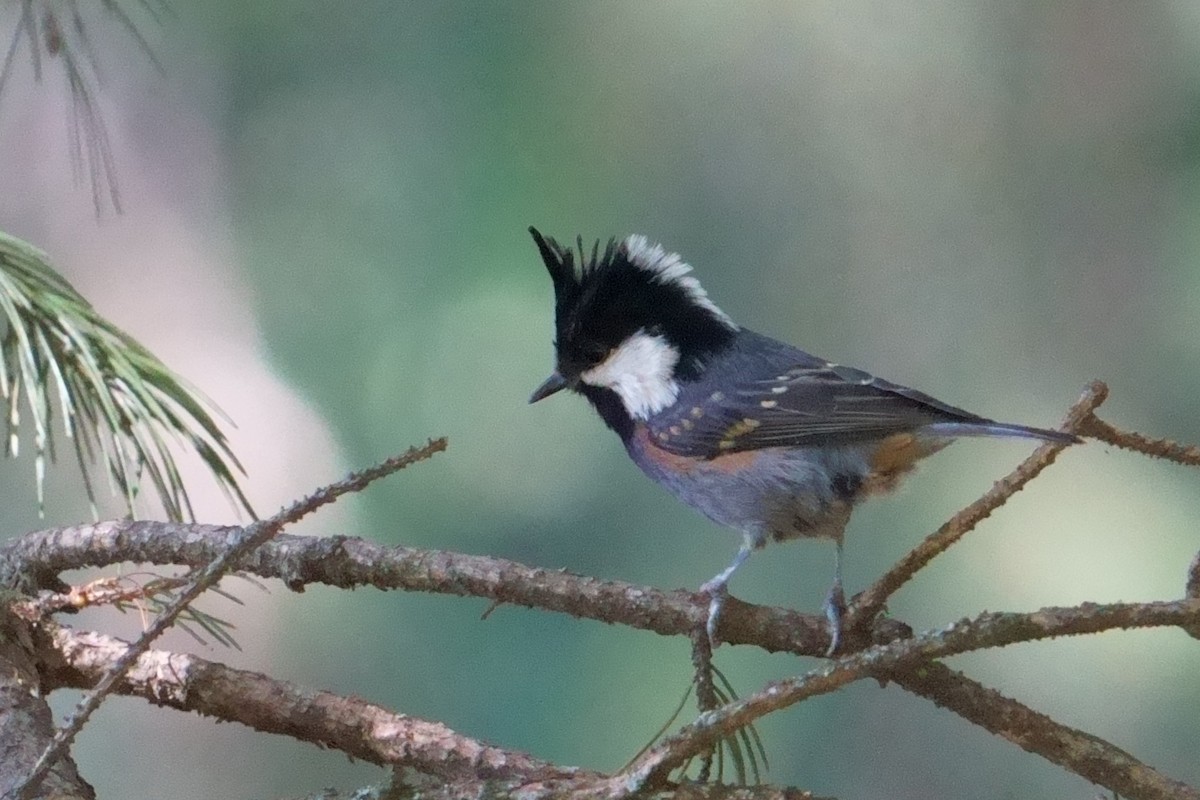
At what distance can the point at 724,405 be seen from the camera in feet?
3.89

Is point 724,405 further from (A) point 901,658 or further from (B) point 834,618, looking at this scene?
(A) point 901,658

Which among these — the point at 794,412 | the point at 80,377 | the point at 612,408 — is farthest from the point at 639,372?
the point at 80,377

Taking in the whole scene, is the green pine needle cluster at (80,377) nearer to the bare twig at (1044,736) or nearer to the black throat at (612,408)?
the black throat at (612,408)

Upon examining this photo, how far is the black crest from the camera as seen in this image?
1.17 metres

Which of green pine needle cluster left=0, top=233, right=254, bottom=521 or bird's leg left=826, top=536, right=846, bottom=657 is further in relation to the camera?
green pine needle cluster left=0, top=233, right=254, bottom=521

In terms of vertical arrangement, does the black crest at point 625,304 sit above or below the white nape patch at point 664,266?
below

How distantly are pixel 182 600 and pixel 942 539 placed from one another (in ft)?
1.67

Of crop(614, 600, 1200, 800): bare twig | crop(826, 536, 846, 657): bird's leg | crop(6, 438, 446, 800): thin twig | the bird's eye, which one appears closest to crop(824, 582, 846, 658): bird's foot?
crop(826, 536, 846, 657): bird's leg

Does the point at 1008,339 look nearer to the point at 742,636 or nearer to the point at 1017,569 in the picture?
the point at 1017,569

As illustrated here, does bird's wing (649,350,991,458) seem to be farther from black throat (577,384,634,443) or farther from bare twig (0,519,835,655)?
bare twig (0,519,835,655)

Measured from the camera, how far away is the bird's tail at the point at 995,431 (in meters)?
0.82

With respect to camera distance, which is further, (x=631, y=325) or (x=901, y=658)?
(x=631, y=325)

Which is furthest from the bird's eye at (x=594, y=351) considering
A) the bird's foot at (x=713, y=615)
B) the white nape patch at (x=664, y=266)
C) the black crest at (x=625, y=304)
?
the bird's foot at (x=713, y=615)

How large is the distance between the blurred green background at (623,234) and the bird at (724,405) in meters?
0.25
